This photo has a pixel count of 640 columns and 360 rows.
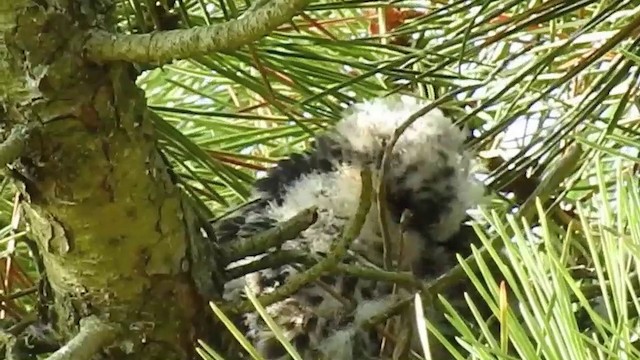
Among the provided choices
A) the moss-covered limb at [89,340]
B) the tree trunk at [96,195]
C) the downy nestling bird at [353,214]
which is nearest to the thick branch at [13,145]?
the tree trunk at [96,195]

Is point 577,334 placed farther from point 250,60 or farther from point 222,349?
point 250,60

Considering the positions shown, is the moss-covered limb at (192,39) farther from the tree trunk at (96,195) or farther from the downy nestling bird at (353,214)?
the downy nestling bird at (353,214)

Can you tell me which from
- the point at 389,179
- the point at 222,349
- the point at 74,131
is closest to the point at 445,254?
the point at 389,179

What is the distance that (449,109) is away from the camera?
3.14 feet

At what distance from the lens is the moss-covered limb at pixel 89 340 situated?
629 millimetres

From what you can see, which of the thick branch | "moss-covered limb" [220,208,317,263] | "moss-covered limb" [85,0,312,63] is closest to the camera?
"moss-covered limb" [85,0,312,63]

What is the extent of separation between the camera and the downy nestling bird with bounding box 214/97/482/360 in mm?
800

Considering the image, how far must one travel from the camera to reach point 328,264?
2.24ft

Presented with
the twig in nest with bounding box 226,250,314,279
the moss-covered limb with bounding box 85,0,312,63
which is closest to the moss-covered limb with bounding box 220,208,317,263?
the twig in nest with bounding box 226,250,314,279

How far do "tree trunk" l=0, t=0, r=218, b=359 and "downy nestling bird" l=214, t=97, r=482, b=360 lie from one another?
84 mm

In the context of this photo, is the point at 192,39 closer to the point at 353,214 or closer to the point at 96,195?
the point at 96,195

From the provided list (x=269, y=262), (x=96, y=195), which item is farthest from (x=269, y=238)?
(x=96, y=195)

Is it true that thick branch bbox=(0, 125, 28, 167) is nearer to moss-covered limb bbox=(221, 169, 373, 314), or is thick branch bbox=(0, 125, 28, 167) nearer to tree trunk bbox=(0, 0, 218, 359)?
tree trunk bbox=(0, 0, 218, 359)

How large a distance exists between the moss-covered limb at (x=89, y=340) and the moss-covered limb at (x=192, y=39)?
155 millimetres
